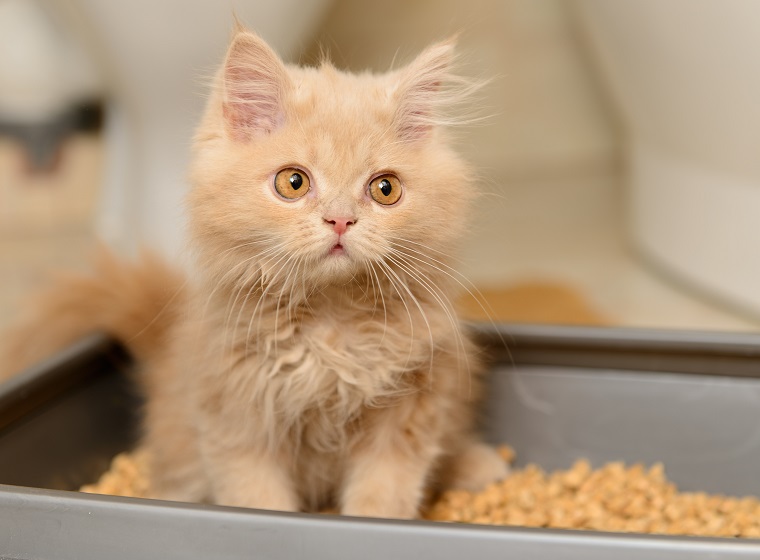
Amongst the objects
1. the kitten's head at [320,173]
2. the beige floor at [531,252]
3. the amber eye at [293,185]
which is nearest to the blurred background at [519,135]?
the beige floor at [531,252]

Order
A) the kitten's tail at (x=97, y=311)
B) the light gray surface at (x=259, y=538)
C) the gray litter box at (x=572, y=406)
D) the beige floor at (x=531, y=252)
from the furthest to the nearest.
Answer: the beige floor at (x=531, y=252) → the kitten's tail at (x=97, y=311) → the gray litter box at (x=572, y=406) → the light gray surface at (x=259, y=538)

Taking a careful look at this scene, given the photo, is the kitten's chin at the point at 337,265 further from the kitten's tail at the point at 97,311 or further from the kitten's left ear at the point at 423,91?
the kitten's tail at the point at 97,311

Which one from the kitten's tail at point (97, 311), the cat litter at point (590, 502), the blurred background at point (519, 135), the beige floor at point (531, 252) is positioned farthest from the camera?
the beige floor at point (531, 252)

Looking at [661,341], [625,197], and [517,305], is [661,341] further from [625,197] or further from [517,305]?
[625,197]

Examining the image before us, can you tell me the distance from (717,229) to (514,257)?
82 centimetres

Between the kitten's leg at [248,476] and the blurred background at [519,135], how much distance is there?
44 cm

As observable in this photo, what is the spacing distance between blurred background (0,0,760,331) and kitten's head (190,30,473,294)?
11cm

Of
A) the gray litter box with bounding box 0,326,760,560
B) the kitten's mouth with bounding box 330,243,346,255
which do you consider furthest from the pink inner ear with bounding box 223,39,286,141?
the gray litter box with bounding box 0,326,760,560

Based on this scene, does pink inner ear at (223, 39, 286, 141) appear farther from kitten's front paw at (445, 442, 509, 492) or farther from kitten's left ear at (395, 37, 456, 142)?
kitten's front paw at (445, 442, 509, 492)

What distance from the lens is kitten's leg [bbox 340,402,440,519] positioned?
1.16 meters

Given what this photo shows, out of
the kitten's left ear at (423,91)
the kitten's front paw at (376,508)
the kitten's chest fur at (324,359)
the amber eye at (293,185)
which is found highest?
the kitten's left ear at (423,91)

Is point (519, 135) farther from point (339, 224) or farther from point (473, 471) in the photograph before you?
point (339, 224)

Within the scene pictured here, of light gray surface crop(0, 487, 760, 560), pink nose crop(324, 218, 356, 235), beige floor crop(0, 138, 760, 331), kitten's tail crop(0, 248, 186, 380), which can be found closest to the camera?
light gray surface crop(0, 487, 760, 560)

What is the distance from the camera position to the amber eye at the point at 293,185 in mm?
1021
